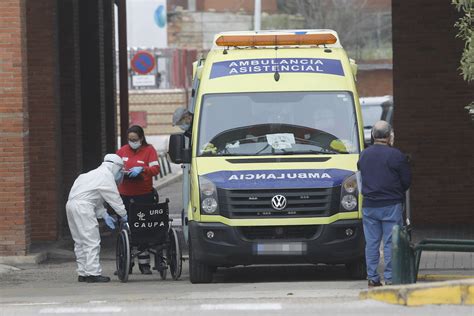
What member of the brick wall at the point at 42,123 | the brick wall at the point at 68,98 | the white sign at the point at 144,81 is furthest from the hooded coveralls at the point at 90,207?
the white sign at the point at 144,81

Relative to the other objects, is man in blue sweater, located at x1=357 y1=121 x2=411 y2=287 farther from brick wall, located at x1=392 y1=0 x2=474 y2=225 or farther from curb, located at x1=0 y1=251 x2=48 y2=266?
brick wall, located at x1=392 y1=0 x2=474 y2=225

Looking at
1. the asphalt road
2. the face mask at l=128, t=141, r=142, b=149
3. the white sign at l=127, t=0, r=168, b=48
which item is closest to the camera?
the asphalt road

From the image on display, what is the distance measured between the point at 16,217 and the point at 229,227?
179 inches

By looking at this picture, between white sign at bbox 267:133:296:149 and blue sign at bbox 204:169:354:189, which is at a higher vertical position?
white sign at bbox 267:133:296:149

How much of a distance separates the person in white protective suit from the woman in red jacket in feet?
2.82

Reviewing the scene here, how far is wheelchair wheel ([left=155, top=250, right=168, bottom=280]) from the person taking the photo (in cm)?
1575

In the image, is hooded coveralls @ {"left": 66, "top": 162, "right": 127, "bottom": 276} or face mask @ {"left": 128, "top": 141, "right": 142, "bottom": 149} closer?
hooded coveralls @ {"left": 66, "top": 162, "right": 127, "bottom": 276}

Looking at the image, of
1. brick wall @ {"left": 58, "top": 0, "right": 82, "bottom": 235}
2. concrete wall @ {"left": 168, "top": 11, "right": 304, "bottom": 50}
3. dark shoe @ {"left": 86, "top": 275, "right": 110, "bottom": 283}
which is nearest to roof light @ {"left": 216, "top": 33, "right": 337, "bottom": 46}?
dark shoe @ {"left": 86, "top": 275, "right": 110, "bottom": 283}

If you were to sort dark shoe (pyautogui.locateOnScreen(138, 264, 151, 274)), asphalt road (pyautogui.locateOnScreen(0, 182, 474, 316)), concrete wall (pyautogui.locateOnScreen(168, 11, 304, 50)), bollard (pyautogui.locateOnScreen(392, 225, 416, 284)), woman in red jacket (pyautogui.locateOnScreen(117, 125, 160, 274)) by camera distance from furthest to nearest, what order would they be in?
concrete wall (pyautogui.locateOnScreen(168, 11, 304, 50)), woman in red jacket (pyautogui.locateOnScreen(117, 125, 160, 274)), dark shoe (pyautogui.locateOnScreen(138, 264, 151, 274)), bollard (pyautogui.locateOnScreen(392, 225, 416, 284)), asphalt road (pyautogui.locateOnScreen(0, 182, 474, 316))

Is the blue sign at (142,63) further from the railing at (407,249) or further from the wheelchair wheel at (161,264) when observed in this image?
the railing at (407,249)

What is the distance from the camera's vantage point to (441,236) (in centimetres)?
1998

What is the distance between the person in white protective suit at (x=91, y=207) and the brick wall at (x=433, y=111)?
7.09 metres

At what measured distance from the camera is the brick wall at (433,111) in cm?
2141

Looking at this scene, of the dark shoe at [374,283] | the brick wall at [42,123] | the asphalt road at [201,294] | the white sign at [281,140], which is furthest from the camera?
the brick wall at [42,123]
